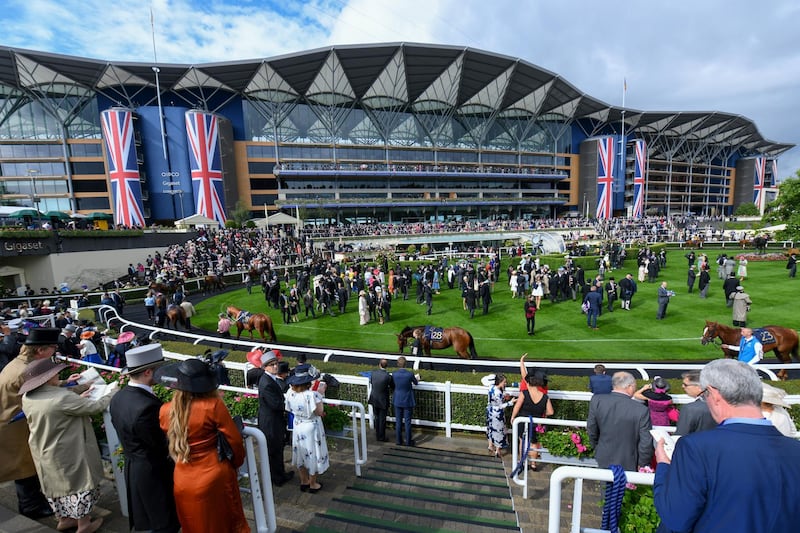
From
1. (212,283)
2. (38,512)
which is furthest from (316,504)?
(212,283)

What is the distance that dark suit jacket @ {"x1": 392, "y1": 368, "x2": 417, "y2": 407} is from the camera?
16.9 ft

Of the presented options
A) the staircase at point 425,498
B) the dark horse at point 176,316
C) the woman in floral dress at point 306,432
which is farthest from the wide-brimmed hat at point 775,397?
the dark horse at point 176,316

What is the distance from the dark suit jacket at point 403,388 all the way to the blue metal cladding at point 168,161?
48439 millimetres

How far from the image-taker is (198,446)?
88.7 inches

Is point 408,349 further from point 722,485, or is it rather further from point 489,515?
point 722,485

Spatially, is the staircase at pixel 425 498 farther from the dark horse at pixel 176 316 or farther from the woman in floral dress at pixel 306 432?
the dark horse at pixel 176 316

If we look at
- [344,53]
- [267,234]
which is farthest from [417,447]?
[344,53]

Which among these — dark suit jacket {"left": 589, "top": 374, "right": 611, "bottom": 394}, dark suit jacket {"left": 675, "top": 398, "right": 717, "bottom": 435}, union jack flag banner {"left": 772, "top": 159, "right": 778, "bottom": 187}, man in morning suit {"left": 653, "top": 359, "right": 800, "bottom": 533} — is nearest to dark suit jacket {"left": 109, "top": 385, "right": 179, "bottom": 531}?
man in morning suit {"left": 653, "top": 359, "right": 800, "bottom": 533}

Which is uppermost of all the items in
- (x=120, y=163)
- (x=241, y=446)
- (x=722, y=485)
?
(x=120, y=163)

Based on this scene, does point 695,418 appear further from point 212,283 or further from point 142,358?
point 212,283

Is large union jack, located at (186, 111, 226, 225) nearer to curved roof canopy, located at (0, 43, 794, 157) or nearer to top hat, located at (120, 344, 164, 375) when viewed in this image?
curved roof canopy, located at (0, 43, 794, 157)

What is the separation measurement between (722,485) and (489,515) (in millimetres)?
2427

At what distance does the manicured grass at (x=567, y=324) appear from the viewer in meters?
10.4

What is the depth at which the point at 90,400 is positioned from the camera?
283 cm
